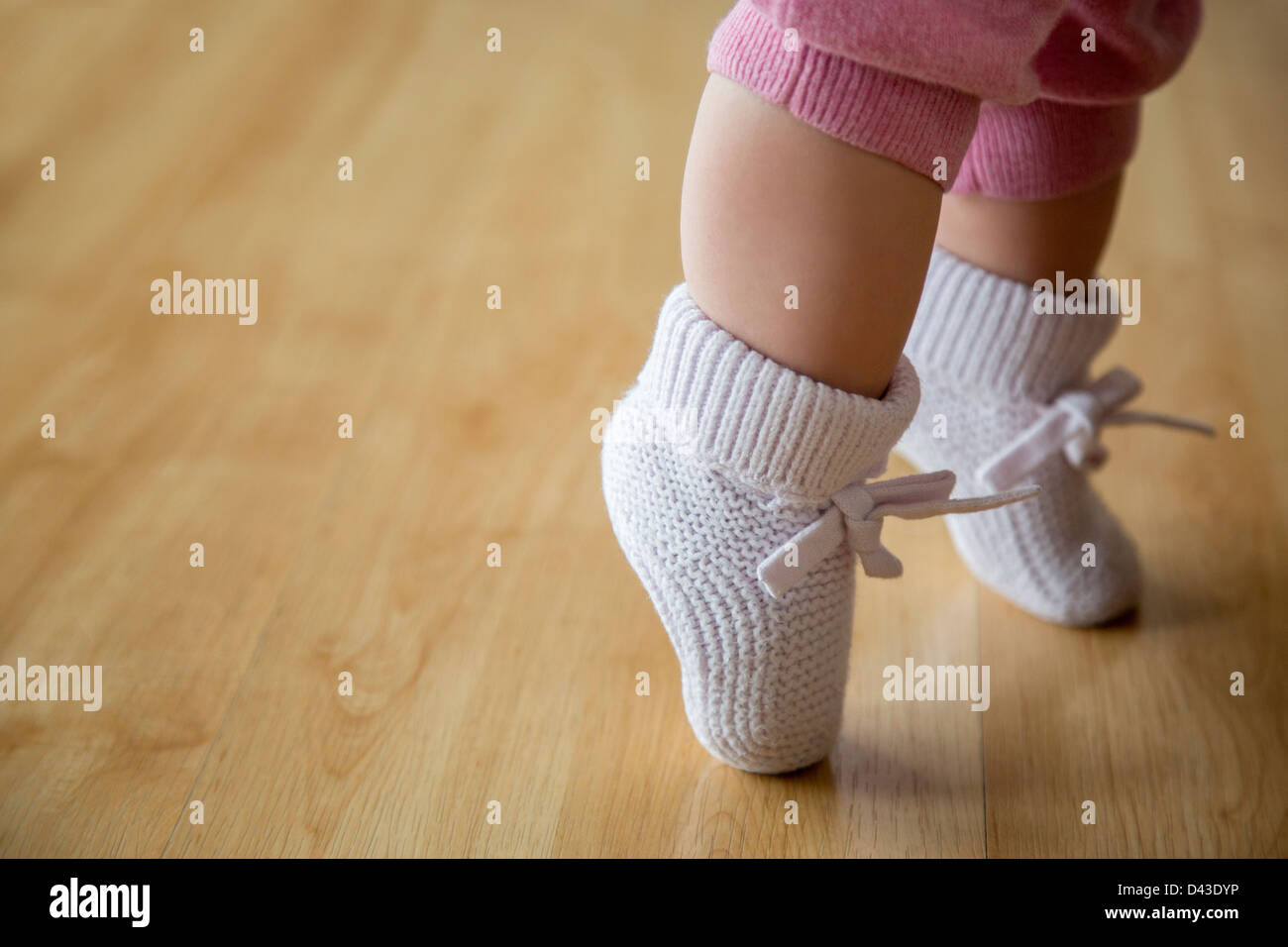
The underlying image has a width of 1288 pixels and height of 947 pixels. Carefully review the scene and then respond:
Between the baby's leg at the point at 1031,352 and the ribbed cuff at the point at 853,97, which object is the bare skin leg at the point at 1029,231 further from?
the ribbed cuff at the point at 853,97

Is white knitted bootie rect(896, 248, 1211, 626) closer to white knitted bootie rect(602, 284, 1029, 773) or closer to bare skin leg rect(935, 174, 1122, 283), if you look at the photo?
bare skin leg rect(935, 174, 1122, 283)

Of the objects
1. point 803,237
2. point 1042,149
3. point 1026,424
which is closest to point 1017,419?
point 1026,424

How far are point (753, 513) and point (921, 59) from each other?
208mm

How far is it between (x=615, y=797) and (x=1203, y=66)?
1.18 m

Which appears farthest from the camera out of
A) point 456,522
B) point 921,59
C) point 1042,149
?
point 456,522

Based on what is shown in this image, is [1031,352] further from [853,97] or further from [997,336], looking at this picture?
[853,97]

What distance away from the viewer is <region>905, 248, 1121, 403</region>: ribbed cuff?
71 centimetres

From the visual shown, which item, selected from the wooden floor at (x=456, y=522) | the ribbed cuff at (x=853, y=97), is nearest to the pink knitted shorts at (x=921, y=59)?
the ribbed cuff at (x=853, y=97)

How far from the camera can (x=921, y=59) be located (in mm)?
492

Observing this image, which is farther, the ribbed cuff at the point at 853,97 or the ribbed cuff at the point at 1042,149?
the ribbed cuff at the point at 1042,149

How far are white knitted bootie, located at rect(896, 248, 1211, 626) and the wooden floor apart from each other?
0.10 ft

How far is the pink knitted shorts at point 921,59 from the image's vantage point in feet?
1.60

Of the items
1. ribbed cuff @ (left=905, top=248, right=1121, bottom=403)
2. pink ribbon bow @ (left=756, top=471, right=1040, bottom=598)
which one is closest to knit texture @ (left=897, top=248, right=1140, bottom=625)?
ribbed cuff @ (left=905, top=248, right=1121, bottom=403)

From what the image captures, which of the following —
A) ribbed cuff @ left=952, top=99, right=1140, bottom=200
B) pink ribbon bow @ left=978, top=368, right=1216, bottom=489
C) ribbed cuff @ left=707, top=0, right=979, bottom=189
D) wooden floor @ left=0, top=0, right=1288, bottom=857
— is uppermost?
ribbed cuff @ left=707, top=0, right=979, bottom=189
